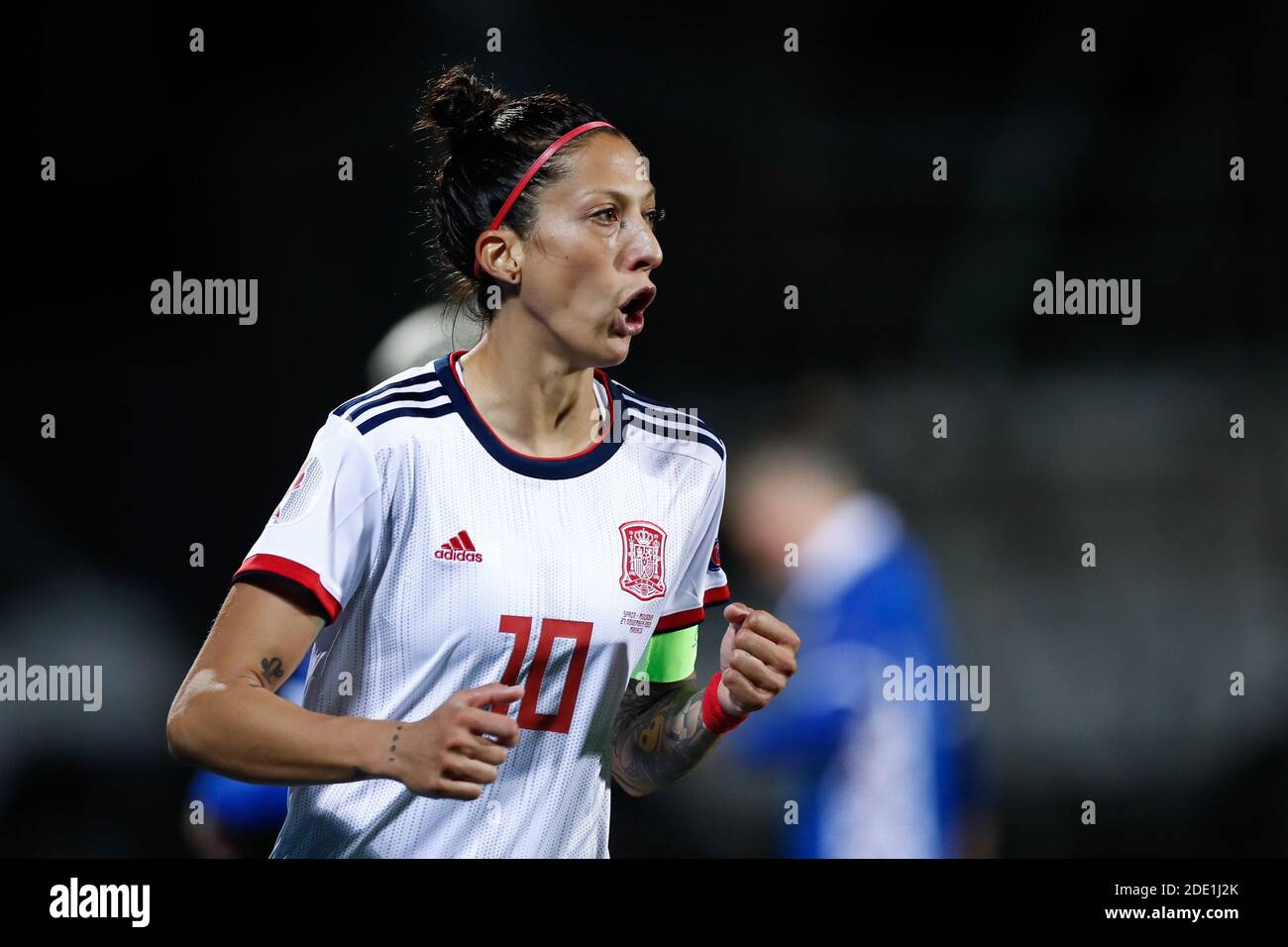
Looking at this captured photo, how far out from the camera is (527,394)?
2.24m

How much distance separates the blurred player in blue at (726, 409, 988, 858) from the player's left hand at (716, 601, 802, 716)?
1.73m

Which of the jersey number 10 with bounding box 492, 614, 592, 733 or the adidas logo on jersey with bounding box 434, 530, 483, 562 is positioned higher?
the adidas logo on jersey with bounding box 434, 530, 483, 562

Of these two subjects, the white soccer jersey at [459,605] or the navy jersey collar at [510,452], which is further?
the navy jersey collar at [510,452]

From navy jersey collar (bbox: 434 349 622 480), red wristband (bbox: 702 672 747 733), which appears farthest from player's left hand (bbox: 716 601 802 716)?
navy jersey collar (bbox: 434 349 622 480)

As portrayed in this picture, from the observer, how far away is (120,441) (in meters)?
3.93

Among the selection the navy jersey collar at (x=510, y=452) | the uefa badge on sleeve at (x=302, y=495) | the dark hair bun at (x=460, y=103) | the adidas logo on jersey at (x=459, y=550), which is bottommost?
the adidas logo on jersey at (x=459, y=550)

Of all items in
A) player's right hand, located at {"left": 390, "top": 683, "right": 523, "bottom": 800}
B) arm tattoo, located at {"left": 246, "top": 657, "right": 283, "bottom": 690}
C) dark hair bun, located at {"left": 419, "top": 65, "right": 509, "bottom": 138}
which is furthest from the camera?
dark hair bun, located at {"left": 419, "top": 65, "right": 509, "bottom": 138}

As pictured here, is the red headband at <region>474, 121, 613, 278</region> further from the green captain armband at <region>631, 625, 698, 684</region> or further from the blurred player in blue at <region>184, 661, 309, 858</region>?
the blurred player in blue at <region>184, 661, 309, 858</region>

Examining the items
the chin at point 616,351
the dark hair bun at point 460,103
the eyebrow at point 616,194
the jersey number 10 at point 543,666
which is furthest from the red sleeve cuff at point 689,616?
the dark hair bun at point 460,103

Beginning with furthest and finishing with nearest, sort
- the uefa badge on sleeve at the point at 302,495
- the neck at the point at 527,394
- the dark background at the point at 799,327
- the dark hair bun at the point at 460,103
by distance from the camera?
the dark background at the point at 799,327, the dark hair bun at the point at 460,103, the neck at the point at 527,394, the uefa badge on sleeve at the point at 302,495

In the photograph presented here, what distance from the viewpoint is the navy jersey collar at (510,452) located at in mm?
2174

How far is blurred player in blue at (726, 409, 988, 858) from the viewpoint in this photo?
3.72 meters

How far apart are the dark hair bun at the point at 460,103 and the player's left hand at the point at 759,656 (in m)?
1.05

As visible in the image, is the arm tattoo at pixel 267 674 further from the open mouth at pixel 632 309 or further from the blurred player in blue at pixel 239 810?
the blurred player in blue at pixel 239 810
